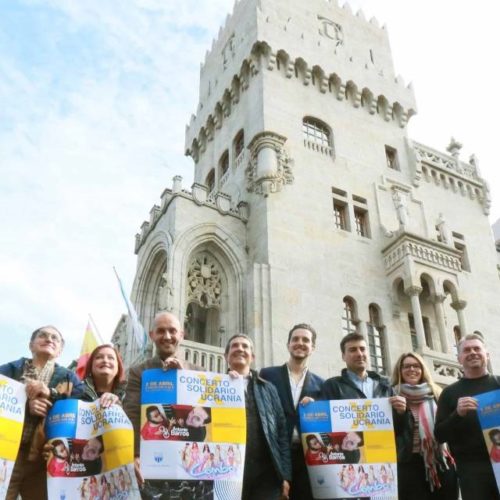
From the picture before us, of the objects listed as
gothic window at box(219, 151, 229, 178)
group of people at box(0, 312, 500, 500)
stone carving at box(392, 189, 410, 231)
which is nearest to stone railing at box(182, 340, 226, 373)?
stone carving at box(392, 189, 410, 231)

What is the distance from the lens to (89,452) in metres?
6.29

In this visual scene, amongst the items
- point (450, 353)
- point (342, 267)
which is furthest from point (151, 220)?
point (450, 353)

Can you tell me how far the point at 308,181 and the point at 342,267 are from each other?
143 inches

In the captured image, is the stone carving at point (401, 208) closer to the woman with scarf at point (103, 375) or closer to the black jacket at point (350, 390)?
the black jacket at point (350, 390)

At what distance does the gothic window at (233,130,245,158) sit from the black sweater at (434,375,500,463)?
19596 mm

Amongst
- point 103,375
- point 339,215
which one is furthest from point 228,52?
point 103,375

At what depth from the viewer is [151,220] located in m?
23.2

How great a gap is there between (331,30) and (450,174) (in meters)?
8.78

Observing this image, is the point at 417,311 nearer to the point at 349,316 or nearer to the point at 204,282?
the point at 349,316

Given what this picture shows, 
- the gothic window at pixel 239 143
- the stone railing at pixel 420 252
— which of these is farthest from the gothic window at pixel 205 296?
the stone railing at pixel 420 252

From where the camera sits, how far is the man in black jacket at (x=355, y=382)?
7609mm

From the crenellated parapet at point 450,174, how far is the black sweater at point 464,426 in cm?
2078

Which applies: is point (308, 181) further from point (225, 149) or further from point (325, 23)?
point (325, 23)

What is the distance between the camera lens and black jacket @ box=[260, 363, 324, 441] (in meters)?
7.46
